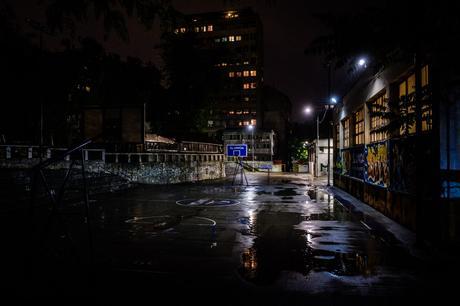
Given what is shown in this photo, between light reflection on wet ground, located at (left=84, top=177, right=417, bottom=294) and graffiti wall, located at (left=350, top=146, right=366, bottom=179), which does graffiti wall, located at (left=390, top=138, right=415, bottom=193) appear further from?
graffiti wall, located at (left=350, top=146, right=366, bottom=179)

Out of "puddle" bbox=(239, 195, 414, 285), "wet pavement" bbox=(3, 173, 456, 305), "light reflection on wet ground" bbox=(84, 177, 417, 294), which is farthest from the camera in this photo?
"puddle" bbox=(239, 195, 414, 285)

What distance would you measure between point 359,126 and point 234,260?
50.4 feet

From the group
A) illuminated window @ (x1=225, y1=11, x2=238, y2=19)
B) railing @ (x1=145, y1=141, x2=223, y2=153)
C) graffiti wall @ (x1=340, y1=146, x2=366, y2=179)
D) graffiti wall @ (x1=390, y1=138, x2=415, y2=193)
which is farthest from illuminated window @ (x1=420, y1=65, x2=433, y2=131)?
illuminated window @ (x1=225, y1=11, x2=238, y2=19)

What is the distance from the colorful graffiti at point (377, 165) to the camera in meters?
12.9

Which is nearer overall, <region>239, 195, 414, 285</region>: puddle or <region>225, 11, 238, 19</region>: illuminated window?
<region>239, 195, 414, 285</region>: puddle

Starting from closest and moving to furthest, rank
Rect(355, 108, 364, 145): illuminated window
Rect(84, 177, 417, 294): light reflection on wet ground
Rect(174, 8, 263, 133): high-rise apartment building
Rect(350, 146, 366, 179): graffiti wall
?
1. Rect(84, 177, 417, 294): light reflection on wet ground
2. Rect(350, 146, 366, 179): graffiti wall
3. Rect(355, 108, 364, 145): illuminated window
4. Rect(174, 8, 263, 133): high-rise apartment building

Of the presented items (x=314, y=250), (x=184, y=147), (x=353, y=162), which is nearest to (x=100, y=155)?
(x=184, y=147)

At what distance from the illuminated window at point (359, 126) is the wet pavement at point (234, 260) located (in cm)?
831

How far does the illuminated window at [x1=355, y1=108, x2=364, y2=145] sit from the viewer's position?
19.3 metres

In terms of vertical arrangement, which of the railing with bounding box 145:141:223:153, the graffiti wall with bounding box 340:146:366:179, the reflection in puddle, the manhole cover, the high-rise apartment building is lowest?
the manhole cover

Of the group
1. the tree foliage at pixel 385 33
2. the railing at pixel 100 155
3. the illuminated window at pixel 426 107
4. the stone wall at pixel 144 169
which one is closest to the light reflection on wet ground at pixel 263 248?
the illuminated window at pixel 426 107

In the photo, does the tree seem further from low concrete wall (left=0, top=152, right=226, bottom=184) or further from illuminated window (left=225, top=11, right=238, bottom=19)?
illuminated window (left=225, top=11, right=238, bottom=19)

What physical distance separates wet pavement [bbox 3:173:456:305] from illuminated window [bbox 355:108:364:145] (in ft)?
27.3

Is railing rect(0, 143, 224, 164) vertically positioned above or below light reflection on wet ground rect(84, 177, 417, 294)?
above
